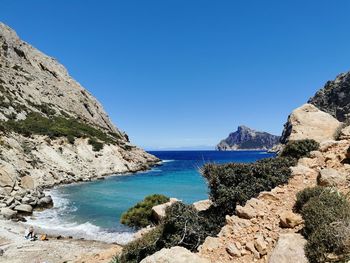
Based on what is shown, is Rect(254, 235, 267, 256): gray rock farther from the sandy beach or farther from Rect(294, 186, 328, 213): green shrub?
the sandy beach

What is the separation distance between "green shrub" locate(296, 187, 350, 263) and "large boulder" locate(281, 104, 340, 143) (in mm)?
10863

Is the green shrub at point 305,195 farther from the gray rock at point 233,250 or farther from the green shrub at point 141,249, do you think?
the green shrub at point 141,249

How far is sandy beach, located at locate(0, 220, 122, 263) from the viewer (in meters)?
17.8

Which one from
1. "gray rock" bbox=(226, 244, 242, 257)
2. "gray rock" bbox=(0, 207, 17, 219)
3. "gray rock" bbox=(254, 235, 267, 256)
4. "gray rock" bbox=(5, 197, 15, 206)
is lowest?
"gray rock" bbox=(0, 207, 17, 219)

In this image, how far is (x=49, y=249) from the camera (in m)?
20.7

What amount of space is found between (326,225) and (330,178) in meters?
4.34

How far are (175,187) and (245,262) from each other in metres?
42.6

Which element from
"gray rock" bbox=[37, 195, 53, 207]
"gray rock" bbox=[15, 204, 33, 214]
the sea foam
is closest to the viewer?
the sea foam

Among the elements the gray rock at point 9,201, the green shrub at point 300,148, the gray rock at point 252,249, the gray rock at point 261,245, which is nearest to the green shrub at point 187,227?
the gray rock at point 252,249

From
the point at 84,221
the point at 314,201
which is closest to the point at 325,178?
the point at 314,201

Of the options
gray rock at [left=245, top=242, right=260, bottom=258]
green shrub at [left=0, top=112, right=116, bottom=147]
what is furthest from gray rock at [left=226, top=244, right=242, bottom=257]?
green shrub at [left=0, top=112, right=116, bottom=147]

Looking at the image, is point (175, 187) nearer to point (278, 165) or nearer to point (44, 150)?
point (44, 150)

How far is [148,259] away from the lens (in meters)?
8.88

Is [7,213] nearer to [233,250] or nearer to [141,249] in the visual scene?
[141,249]
